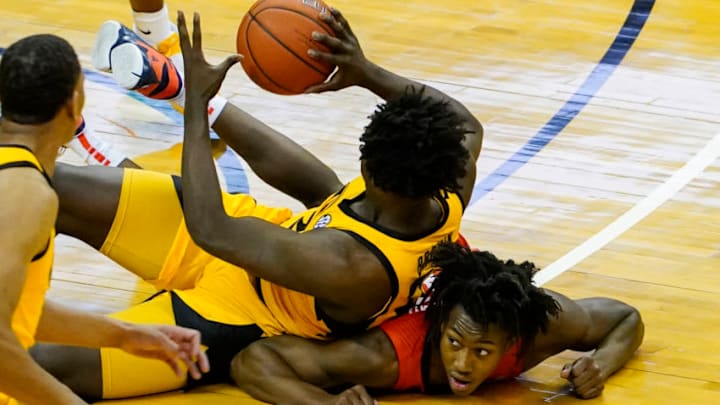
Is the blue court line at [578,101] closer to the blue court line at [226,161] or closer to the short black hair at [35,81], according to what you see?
the blue court line at [226,161]

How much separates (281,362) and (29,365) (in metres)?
1.33

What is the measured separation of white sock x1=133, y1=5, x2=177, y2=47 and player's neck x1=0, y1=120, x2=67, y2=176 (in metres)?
2.27

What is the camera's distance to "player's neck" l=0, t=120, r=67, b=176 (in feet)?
9.73

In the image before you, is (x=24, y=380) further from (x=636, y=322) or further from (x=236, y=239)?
(x=636, y=322)

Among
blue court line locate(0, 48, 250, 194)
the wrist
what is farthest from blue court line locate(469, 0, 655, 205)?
the wrist

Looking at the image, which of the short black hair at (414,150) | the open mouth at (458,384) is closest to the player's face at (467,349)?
the open mouth at (458,384)

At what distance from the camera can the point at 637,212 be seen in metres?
5.54

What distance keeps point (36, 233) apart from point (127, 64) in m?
2.24

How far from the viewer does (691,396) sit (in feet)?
13.9

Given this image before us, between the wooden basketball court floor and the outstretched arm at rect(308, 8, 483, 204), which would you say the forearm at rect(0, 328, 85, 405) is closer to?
the wooden basketball court floor

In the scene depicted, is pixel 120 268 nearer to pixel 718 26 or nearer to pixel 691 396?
pixel 691 396

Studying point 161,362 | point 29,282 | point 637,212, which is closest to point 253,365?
point 161,362

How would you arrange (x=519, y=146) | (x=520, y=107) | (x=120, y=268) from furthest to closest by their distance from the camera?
(x=520, y=107), (x=519, y=146), (x=120, y=268)

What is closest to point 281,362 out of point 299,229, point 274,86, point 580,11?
point 299,229
